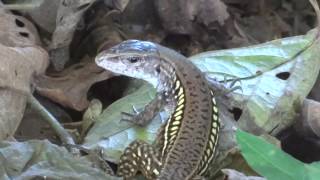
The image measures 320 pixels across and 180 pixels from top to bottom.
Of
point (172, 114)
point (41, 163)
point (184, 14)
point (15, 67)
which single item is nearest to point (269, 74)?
point (172, 114)

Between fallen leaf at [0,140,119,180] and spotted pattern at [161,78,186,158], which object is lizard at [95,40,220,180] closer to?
spotted pattern at [161,78,186,158]

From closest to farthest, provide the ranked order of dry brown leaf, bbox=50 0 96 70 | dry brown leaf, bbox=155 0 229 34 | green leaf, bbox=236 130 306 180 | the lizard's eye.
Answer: green leaf, bbox=236 130 306 180
the lizard's eye
dry brown leaf, bbox=50 0 96 70
dry brown leaf, bbox=155 0 229 34

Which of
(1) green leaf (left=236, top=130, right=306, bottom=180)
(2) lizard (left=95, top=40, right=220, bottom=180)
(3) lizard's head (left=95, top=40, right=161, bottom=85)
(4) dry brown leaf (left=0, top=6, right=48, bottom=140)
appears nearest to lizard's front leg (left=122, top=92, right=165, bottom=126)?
(2) lizard (left=95, top=40, right=220, bottom=180)

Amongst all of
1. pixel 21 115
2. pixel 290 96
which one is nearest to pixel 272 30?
pixel 290 96

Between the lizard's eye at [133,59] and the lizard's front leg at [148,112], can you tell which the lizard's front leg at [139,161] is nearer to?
the lizard's front leg at [148,112]

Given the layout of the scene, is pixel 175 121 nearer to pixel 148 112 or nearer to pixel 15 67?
pixel 148 112

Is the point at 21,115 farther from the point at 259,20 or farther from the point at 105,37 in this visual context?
the point at 259,20
